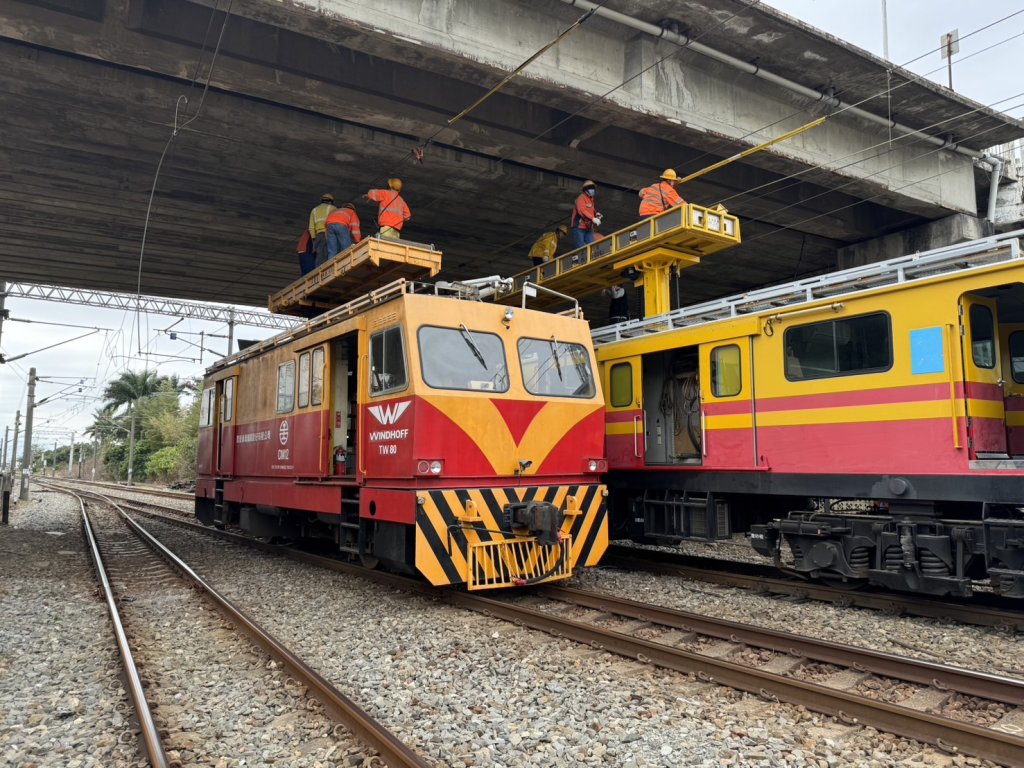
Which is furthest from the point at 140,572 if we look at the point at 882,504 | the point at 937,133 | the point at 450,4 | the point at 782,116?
the point at 937,133

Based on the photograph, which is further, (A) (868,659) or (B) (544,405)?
(B) (544,405)

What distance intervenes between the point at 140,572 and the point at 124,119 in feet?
23.2

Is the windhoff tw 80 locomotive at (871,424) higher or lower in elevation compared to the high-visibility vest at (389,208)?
lower

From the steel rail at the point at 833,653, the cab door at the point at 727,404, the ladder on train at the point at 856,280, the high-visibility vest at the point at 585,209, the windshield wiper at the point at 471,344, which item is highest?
the high-visibility vest at the point at 585,209

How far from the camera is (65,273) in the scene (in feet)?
68.1

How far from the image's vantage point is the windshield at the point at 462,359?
301 inches

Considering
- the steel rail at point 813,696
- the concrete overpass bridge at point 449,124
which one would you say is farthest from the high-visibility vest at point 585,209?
the steel rail at point 813,696

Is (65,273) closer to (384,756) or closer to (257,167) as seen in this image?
(257,167)

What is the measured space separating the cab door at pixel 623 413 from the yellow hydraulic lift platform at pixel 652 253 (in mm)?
1631

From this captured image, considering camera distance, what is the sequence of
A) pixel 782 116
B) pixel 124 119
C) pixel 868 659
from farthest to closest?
pixel 782 116
pixel 124 119
pixel 868 659

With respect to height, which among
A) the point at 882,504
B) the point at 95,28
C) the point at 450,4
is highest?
the point at 450,4

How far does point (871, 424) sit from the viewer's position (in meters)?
7.45

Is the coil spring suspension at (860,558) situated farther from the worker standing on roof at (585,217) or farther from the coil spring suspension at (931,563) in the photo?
the worker standing on roof at (585,217)

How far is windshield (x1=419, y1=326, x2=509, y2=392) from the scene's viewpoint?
7652 millimetres
